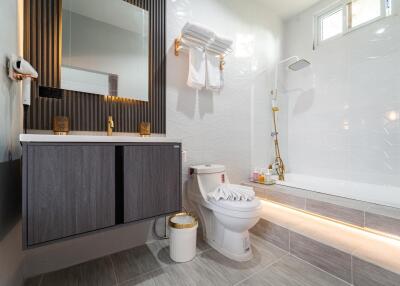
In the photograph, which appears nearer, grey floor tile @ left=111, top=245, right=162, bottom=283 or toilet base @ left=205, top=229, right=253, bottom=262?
grey floor tile @ left=111, top=245, right=162, bottom=283

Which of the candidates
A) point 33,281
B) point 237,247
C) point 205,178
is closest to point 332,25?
point 205,178

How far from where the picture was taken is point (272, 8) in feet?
8.89

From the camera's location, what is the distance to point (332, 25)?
8.40 feet

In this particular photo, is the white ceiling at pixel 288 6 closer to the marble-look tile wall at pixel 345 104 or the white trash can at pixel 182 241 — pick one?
the marble-look tile wall at pixel 345 104

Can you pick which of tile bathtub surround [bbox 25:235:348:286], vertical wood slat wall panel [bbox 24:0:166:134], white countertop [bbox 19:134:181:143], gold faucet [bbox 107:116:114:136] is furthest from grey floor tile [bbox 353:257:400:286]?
gold faucet [bbox 107:116:114:136]

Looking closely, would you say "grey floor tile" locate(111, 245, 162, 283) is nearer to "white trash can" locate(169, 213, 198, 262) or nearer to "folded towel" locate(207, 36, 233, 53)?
"white trash can" locate(169, 213, 198, 262)

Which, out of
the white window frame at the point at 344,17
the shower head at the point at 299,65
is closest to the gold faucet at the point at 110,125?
the shower head at the point at 299,65

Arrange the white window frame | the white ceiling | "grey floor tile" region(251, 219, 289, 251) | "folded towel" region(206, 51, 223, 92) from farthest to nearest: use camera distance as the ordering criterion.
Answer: the white ceiling → the white window frame → "folded towel" region(206, 51, 223, 92) → "grey floor tile" region(251, 219, 289, 251)

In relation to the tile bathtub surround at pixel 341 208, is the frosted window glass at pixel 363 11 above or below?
above

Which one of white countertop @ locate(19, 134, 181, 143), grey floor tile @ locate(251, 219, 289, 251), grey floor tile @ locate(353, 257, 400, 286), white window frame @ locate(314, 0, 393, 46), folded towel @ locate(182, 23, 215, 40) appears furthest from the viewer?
white window frame @ locate(314, 0, 393, 46)

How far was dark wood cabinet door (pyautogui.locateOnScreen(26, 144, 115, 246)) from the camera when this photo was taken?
90 cm

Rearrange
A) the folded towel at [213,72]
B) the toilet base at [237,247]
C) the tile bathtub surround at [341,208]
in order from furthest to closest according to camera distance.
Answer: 1. the folded towel at [213,72]
2. the toilet base at [237,247]
3. the tile bathtub surround at [341,208]

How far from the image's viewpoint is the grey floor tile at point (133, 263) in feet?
4.34

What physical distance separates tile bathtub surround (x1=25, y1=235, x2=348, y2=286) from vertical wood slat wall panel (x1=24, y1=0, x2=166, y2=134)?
3.31 ft
